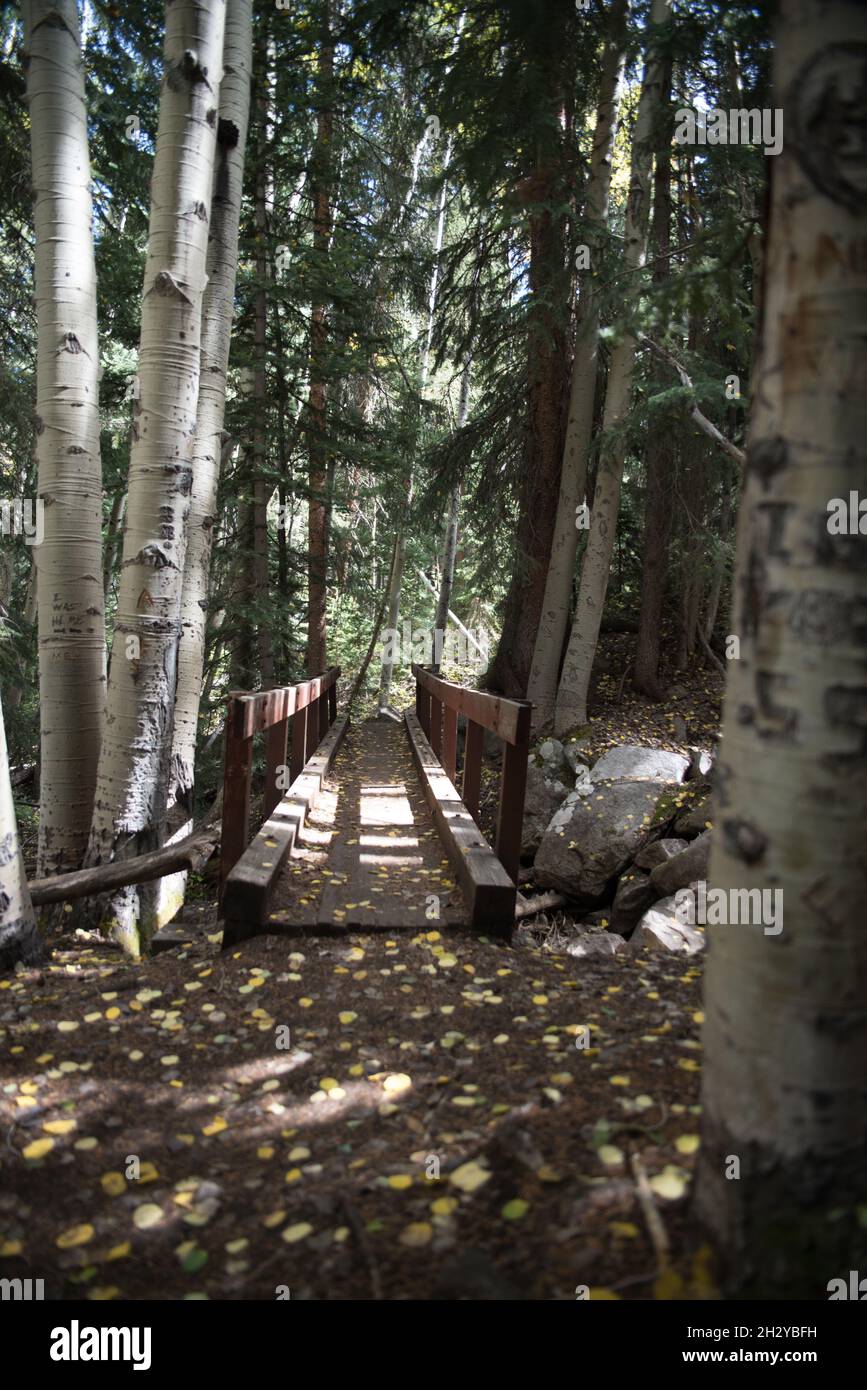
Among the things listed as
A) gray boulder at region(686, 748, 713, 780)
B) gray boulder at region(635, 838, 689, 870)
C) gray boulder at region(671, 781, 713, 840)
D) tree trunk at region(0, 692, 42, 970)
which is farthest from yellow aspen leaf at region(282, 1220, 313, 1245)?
gray boulder at region(686, 748, 713, 780)

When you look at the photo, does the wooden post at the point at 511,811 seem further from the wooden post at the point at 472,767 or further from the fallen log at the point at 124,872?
the fallen log at the point at 124,872

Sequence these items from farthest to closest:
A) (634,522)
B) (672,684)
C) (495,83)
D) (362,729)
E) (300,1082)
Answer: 1. (362,729)
2. (634,522)
3. (672,684)
4. (495,83)
5. (300,1082)

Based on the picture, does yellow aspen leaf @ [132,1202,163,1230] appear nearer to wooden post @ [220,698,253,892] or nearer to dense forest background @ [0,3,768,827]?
wooden post @ [220,698,253,892]

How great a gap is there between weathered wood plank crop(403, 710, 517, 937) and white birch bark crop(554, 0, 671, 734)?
3866mm

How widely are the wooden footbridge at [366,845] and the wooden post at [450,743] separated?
0.01 metres

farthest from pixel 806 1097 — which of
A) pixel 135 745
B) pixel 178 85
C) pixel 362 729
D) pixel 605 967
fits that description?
pixel 362 729

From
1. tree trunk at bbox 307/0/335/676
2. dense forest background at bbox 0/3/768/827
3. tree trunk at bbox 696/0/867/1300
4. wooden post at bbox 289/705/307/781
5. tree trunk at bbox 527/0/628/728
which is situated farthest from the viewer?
tree trunk at bbox 307/0/335/676

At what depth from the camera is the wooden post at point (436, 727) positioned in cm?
955

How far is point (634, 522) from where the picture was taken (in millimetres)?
12750

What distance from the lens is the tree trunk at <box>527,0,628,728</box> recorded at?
28.5 feet

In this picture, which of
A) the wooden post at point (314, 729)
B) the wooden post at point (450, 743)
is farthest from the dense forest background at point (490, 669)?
the wooden post at point (314, 729)

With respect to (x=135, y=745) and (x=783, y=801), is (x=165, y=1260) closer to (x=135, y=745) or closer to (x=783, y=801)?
(x=783, y=801)

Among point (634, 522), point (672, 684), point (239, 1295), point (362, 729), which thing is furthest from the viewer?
point (362, 729)
